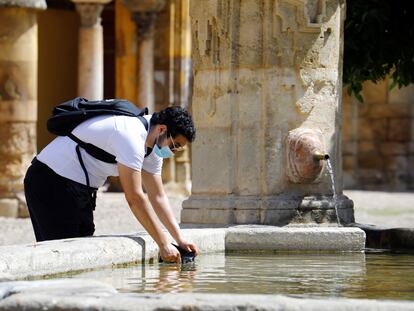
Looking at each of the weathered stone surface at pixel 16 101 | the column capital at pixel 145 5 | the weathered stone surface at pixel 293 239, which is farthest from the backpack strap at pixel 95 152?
the column capital at pixel 145 5

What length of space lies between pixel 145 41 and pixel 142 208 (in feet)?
52.7

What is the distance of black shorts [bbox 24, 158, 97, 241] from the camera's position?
8.05 m

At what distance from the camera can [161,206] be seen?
26.7ft

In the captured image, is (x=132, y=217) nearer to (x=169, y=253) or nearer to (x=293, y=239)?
(x=293, y=239)

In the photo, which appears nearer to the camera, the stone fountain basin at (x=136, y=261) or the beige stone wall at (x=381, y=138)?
the stone fountain basin at (x=136, y=261)

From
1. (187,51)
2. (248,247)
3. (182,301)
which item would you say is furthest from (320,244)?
(187,51)

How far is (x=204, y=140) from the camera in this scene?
10.6 meters

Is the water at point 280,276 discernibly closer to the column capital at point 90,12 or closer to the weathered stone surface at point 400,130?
the column capital at point 90,12

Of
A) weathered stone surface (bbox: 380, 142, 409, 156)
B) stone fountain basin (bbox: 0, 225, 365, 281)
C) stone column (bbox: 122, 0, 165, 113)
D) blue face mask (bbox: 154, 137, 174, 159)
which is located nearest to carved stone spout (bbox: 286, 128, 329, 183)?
stone fountain basin (bbox: 0, 225, 365, 281)

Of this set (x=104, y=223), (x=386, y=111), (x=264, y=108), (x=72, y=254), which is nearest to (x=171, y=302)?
(x=72, y=254)

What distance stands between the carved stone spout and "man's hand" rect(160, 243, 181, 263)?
2.72 meters

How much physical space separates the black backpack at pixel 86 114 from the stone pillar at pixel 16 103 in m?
10.7

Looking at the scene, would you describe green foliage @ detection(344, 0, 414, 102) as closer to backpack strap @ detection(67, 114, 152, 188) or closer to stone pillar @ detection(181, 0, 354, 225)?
stone pillar @ detection(181, 0, 354, 225)

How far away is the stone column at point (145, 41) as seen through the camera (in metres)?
23.5
